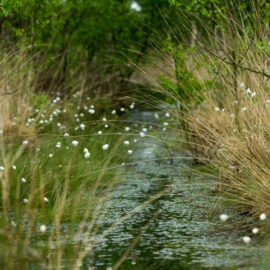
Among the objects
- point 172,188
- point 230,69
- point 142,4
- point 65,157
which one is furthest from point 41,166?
point 142,4

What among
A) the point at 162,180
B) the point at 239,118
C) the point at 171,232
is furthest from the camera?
the point at 162,180

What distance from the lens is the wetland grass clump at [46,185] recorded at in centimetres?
619

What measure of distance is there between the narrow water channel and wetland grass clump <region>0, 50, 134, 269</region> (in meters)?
0.19

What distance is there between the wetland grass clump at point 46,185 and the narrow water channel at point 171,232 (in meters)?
0.19

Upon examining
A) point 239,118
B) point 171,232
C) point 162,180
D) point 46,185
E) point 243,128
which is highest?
point 162,180

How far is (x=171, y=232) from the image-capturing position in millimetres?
7027

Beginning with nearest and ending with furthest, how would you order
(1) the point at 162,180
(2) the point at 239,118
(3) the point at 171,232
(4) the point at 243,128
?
(3) the point at 171,232
(4) the point at 243,128
(2) the point at 239,118
(1) the point at 162,180

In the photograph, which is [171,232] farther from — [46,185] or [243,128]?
[46,185]

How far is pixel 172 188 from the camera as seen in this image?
920 cm

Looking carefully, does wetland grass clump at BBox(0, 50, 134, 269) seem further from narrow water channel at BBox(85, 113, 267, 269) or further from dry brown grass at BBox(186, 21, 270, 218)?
dry brown grass at BBox(186, 21, 270, 218)

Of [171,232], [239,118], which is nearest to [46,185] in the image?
[171,232]

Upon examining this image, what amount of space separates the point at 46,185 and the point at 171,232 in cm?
186

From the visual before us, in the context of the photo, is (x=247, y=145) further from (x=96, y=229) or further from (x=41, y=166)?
(x=41, y=166)

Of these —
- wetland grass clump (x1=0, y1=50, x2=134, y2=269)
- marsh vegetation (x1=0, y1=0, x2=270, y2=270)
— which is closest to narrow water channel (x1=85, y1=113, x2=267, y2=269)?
marsh vegetation (x1=0, y1=0, x2=270, y2=270)
